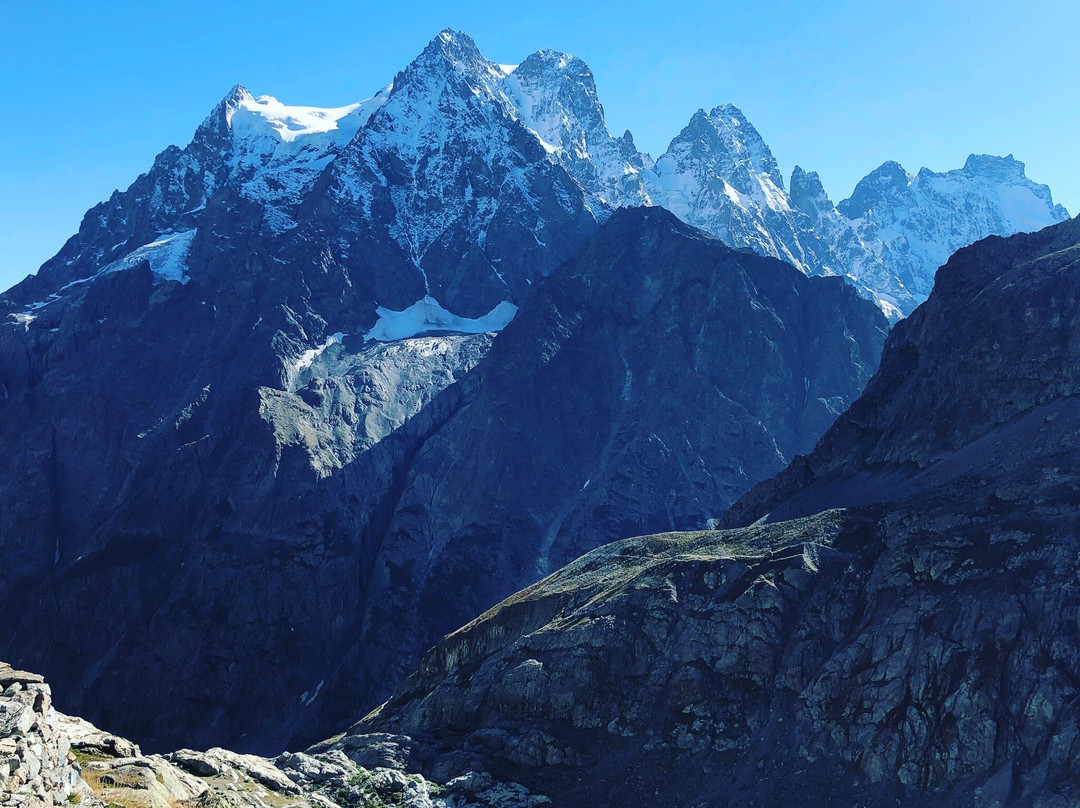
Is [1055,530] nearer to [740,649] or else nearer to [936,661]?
[936,661]

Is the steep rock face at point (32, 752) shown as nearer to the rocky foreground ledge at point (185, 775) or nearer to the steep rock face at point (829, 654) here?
the rocky foreground ledge at point (185, 775)

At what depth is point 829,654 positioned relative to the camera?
12475cm

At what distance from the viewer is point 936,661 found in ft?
374

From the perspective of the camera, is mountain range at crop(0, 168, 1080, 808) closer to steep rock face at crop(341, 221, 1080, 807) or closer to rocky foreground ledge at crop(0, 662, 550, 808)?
steep rock face at crop(341, 221, 1080, 807)

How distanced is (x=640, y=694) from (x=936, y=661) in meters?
32.6

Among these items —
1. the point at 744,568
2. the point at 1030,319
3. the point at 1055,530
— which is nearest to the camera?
the point at 1055,530

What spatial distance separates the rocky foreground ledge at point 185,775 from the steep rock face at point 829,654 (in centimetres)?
525

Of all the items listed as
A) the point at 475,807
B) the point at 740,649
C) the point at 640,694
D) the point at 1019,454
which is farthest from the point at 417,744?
the point at 1019,454

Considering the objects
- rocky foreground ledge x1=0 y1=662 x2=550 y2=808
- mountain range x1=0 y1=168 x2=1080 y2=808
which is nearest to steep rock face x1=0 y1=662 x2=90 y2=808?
rocky foreground ledge x1=0 y1=662 x2=550 y2=808

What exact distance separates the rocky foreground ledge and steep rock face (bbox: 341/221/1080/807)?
5250 millimetres

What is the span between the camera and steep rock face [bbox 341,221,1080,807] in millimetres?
106875

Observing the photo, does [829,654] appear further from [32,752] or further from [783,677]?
[32,752]

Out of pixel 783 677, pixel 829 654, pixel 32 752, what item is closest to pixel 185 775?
pixel 32 752

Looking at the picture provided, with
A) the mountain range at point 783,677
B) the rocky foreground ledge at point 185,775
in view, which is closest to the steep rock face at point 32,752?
the rocky foreground ledge at point 185,775
